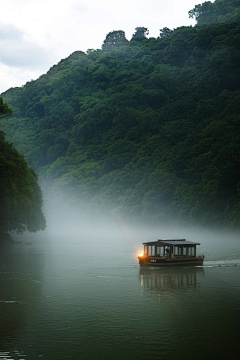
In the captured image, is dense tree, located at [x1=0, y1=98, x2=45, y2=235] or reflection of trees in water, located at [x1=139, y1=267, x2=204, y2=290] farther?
dense tree, located at [x1=0, y1=98, x2=45, y2=235]

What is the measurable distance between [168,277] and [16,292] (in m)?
18.5

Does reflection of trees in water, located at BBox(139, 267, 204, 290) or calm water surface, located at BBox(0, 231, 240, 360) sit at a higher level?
reflection of trees in water, located at BBox(139, 267, 204, 290)

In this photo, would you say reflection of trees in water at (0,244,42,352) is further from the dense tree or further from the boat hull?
the boat hull

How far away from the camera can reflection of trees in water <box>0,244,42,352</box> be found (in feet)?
95.3

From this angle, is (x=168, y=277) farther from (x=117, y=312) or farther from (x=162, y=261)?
(x=117, y=312)

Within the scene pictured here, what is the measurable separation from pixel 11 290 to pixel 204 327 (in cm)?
2004

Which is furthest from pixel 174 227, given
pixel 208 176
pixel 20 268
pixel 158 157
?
pixel 20 268

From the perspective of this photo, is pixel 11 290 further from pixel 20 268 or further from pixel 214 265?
pixel 214 265

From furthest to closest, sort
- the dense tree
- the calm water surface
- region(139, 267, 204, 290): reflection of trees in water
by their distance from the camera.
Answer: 1. the dense tree
2. region(139, 267, 204, 290): reflection of trees in water
3. the calm water surface

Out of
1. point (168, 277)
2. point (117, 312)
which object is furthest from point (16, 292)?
point (168, 277)

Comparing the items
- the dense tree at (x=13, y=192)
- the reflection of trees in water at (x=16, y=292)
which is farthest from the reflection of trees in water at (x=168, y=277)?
the dense tree at (x=13, y=192)

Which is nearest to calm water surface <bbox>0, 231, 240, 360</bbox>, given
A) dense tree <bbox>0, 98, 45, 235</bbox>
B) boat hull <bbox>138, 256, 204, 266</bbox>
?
boat hull <bbox>138, 256, 204, 266</bbox>

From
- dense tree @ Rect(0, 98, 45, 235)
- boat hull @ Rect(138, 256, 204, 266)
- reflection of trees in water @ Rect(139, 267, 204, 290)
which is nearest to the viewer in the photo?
reflection of trees in water @ Rect(139, 267, 204, 290)

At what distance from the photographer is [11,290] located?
43656mm
